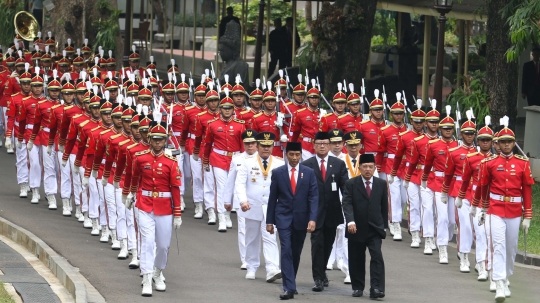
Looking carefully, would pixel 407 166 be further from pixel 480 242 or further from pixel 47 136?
pixel 47 136

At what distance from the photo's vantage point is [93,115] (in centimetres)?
1794

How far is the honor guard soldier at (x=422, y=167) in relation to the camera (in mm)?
17219

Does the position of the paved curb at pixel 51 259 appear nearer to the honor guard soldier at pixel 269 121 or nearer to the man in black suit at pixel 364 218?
the man in black suit at pixel 364 218

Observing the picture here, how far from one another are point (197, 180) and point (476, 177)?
5.73 meters

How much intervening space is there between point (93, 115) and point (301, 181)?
4731 millimetres

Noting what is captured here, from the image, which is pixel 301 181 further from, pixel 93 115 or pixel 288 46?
pixel 288 46

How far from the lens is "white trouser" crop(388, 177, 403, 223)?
60.8ft

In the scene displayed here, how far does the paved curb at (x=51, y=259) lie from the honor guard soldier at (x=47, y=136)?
1813 mm

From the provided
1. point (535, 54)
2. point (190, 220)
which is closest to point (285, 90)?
point (190, 220)

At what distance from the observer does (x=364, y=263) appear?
46.1 feet

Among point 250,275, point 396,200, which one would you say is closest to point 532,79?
point 396,200

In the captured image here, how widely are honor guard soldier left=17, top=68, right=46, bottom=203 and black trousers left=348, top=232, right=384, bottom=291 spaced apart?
316 inches

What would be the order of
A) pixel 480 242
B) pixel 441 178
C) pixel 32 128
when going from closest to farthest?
pixel 480 242, pixel 441 178, pixel 32 128

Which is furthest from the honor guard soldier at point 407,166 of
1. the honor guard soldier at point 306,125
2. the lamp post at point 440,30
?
the lamp post at point 440,30
